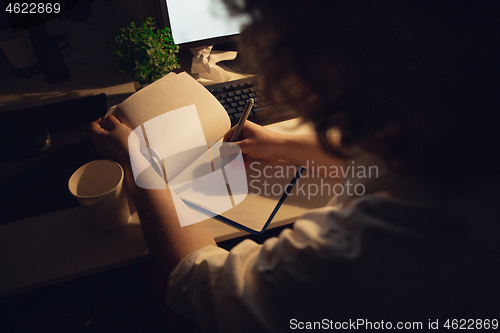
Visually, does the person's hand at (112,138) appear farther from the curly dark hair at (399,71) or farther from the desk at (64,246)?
the curly dark hair at (399,71)

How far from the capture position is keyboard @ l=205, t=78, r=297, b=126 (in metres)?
0.70

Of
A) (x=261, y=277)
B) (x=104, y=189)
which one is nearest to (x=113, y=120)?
(x=104, y=189)

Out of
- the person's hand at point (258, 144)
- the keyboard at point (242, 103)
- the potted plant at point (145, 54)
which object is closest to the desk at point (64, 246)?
the person's hand at point (258, 144)

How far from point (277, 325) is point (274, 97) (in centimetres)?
28

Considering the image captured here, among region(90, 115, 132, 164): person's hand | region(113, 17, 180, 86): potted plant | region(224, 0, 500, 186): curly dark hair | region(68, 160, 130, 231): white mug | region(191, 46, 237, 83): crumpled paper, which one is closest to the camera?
region(224, 0, 500, 186): curly dark hair

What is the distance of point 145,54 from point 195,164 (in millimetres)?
315

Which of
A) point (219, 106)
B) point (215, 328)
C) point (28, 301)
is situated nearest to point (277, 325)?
point (215, 328)

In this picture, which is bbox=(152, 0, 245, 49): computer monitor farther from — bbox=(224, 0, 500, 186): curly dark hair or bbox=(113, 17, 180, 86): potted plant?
bbox=(224, 0, 500, 186): curly dark hair

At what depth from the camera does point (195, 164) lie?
592 mm

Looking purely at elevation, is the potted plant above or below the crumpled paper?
above

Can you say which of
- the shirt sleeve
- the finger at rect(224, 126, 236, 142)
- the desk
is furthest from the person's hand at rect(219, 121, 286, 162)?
the shirt sleeve

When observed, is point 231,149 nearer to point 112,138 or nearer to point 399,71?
point 112,138

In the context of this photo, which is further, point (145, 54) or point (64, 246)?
point (145, 54)

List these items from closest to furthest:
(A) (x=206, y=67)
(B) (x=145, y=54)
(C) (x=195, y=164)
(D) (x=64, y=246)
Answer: (D) (x=64, y=246) < (C) (x=195, y=164) < (B) (x=145, y=54) < (A) (x=206, y=67)
